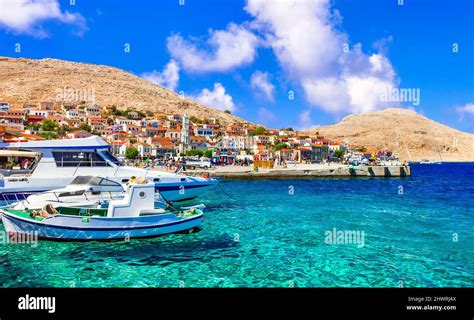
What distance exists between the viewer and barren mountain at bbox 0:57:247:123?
14652cm

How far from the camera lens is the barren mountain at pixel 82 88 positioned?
14652 cm

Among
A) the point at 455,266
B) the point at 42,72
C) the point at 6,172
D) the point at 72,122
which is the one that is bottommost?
the point at 455,266

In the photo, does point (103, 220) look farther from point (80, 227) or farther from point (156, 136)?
point (156, 136)

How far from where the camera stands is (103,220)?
13.1 metres

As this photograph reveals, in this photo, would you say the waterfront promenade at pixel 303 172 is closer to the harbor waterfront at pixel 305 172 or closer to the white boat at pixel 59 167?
the harbor waterfront at pixel 305 172

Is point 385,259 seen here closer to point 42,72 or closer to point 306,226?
point 306,226

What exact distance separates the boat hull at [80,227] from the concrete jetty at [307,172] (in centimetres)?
3339

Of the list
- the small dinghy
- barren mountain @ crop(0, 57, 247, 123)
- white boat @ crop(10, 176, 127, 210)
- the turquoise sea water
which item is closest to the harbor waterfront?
white boat @ crop(10, 176, 127, 210)

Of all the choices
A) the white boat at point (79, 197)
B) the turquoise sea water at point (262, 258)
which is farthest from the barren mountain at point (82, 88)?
the turquoise sea water at point (262, 258)

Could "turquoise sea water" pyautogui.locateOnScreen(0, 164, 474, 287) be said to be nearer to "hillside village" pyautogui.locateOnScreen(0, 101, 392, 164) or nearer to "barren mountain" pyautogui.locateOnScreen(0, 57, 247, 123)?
"hillside village" pyautogui.locateOnScreen(0, 101, 392, 164)

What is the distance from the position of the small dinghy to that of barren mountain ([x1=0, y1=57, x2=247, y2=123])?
140369 millimetres

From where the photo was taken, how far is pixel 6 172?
2011 centimetres
